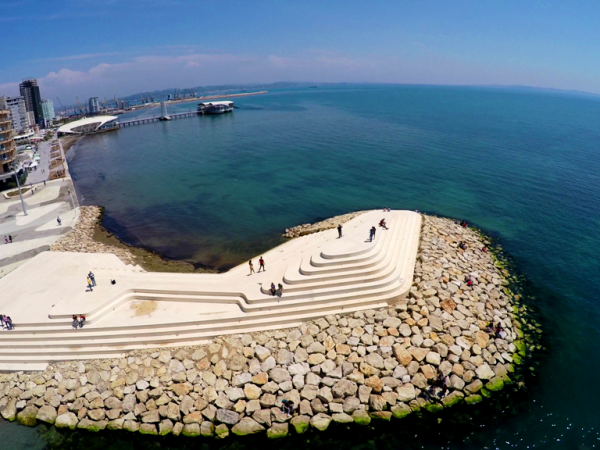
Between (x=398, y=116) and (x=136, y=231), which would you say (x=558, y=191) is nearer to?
(x=136, y=231)

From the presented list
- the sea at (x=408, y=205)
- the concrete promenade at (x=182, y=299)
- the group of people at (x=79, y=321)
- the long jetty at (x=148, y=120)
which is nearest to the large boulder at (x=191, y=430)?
the sea at (x=408, y=205)

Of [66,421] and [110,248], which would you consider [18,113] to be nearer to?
[110,248]

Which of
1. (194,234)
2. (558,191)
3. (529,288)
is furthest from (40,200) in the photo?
(558,191)

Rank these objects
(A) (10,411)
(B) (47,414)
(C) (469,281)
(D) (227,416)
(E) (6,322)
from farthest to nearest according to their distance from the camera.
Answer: (C) (469,281) → (E) (6,322) → (A) (10,411) → (B) (47,414) → (D) (227,416)

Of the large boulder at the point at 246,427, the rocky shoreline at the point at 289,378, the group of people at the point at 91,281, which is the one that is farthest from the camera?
the group of people at the point at 91,281

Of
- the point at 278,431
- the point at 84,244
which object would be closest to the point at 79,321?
the point at 278,431

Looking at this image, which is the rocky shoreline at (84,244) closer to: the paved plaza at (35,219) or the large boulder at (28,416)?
the paved plaza at (35,219)
